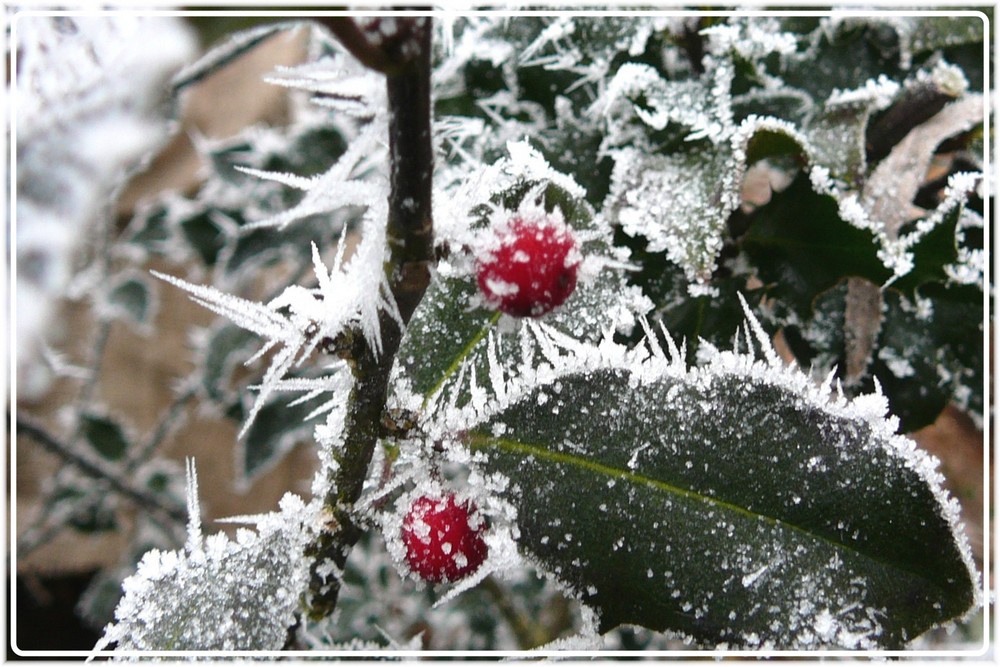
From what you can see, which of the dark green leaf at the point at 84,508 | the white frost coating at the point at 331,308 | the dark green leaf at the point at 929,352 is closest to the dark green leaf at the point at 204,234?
the dark green leaf at the point at 84,508

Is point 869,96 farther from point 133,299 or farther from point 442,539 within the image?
point 133,299

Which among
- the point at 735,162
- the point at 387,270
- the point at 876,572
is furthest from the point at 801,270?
the point at 387,270

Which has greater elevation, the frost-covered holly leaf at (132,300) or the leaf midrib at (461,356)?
the leaf midrib at (461,356)

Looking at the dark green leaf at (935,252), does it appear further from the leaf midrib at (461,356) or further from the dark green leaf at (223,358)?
the dark green leaf at (223,358)

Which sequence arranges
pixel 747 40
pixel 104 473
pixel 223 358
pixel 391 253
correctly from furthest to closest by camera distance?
1. pixel 104 473
2. pixel 223 358
3. pixel 747 40
4. pixel 391 253

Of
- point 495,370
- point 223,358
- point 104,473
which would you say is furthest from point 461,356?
point 104,473

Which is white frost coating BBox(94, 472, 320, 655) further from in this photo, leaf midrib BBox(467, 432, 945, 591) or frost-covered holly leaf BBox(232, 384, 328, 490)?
frost-covered holly leaf BBox(232, 384, 328, 490)

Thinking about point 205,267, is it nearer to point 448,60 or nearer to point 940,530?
point 448,60
